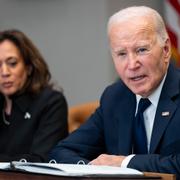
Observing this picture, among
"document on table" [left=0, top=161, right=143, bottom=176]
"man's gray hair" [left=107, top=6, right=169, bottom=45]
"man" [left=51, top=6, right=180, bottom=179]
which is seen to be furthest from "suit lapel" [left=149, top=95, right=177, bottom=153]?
"document on table" [left=0, top=161, right=143, bottom=176]

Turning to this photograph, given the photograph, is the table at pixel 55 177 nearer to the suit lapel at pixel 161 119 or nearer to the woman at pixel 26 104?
the suit lapel at pixel 161 119

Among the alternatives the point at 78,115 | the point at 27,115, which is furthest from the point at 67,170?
the point at 78,115

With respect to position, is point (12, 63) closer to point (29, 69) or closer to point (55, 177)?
→ point (29, 69)

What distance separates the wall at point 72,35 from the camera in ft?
15.2

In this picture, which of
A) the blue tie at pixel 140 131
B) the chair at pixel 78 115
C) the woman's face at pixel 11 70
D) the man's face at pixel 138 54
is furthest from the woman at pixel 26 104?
the man's face at pixel 138 54

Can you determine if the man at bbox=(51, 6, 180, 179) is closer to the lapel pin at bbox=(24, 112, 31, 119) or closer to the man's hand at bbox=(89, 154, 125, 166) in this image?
the man's hand at bbox=(89, 154, 125, 166)

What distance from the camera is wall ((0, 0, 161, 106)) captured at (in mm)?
4645

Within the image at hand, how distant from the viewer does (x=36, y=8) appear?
4.91 m

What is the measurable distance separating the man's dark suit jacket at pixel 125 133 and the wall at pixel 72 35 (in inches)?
70.4

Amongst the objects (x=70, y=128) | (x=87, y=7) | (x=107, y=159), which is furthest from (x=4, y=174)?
(x=87, y=7)

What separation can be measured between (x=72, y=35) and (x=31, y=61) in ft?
3.79

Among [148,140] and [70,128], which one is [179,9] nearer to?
[70,128]

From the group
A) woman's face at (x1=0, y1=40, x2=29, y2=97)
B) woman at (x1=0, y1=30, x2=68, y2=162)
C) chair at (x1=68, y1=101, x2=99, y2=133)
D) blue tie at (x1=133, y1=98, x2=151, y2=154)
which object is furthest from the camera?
chair at (x1=68, y1=101, x2=99, y2=133)

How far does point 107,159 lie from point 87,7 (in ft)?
8.09
